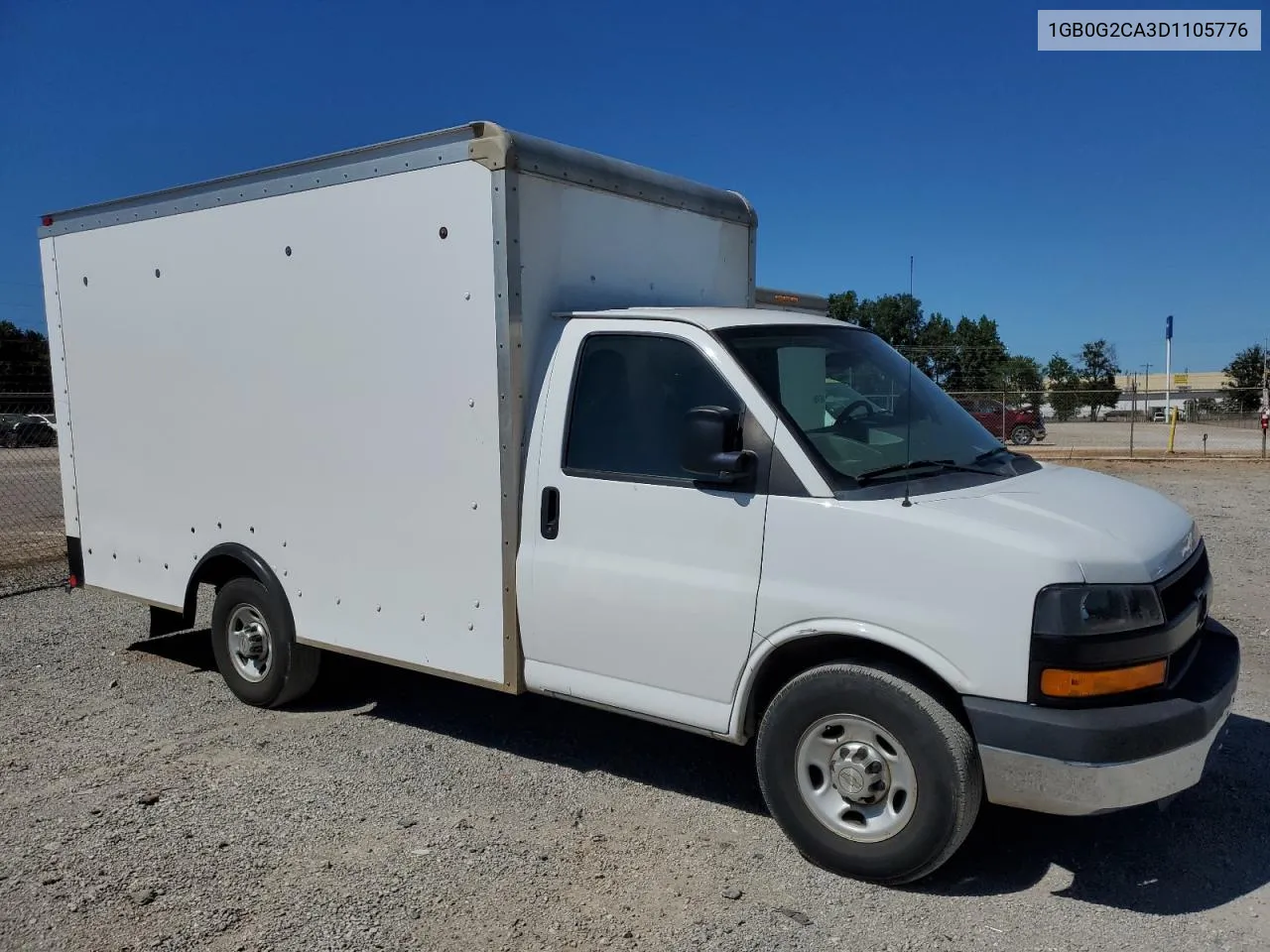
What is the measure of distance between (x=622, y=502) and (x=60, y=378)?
15.2 feet

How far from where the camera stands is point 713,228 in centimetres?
560

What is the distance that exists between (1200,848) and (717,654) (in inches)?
83.1

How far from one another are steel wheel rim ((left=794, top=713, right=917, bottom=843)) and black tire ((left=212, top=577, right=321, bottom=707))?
309 cm

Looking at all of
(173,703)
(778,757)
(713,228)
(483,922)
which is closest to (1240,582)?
(713,228)

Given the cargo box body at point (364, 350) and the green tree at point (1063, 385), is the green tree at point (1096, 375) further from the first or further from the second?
the cargo box body at point (364, 350)

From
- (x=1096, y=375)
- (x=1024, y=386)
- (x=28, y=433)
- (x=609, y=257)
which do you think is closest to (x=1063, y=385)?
(x=1096, y=375)

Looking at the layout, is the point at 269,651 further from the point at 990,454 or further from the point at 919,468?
the point at 990,454

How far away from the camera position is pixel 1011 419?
29.2 m

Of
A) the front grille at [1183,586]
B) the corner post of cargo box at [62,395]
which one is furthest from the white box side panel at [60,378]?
the front grille at [1183,586]

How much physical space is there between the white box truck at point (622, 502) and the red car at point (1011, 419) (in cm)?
2412

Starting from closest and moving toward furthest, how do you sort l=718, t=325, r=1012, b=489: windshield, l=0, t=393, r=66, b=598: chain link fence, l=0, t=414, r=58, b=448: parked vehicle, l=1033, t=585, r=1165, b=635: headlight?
l=1033, t=585, r=1165, b=635: headlight, l=718, t=325, r=1012, b=489: windshield, l=0, t=393, r=66, b=598: chain link fence, l=0, t=414, r=58, b=448: parked vehicle

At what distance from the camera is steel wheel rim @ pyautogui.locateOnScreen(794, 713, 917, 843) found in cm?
359

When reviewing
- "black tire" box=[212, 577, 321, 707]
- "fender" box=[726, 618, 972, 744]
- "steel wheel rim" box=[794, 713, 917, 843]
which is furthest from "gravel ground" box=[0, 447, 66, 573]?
"steel wheel rim" box=[794, 713, 917, 843]

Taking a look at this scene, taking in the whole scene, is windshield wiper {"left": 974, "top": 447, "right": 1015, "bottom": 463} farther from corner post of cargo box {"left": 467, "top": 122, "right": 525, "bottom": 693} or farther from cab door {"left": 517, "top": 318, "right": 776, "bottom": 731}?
corner post of cargo box {"left": 467, "top": 122, "right": 525, "bottom": 693}
